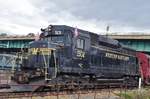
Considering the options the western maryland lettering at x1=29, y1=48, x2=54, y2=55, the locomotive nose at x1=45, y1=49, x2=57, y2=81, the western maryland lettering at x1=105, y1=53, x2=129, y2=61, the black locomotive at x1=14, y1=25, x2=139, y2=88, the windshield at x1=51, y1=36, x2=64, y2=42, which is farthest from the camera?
the western maryland lettering at x1=105, y1=53, x2=129, y2=61

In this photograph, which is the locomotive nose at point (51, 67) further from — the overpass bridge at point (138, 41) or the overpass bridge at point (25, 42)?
the overpass bridge at point (138, 41)

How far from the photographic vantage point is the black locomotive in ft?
71.2

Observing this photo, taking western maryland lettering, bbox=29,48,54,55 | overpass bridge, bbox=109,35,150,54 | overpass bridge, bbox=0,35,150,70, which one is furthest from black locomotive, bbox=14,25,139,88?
overpass bridge, bbox=109,35,150,54

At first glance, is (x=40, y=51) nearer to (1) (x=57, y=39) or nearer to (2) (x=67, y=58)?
(1) (x=57, y=39)

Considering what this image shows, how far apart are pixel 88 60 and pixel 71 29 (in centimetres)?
287

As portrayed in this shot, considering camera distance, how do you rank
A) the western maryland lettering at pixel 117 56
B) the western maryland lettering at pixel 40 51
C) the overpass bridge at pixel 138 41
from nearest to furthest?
the western maryland lettering at pixel 40 51 → the western maryland lettering at pixel 117 56 → the overpass bridge at pixel 138 41

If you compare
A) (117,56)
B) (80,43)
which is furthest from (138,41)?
(80,43)

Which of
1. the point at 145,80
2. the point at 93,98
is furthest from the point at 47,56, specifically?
the point at 145,80

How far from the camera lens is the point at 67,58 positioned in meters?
22.7

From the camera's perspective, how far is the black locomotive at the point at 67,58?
71.2 ft

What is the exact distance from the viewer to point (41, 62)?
22.0 meters

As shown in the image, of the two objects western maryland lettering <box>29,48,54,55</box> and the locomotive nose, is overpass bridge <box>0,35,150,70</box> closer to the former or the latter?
western maryland lettering <box>29,48,54,55</box>

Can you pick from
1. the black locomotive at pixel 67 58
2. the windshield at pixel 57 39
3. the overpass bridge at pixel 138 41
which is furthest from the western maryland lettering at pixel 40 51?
the overpass bridge at pixel 138 41

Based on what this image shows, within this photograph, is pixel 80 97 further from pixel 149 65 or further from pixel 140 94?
→ pixel 149 65
